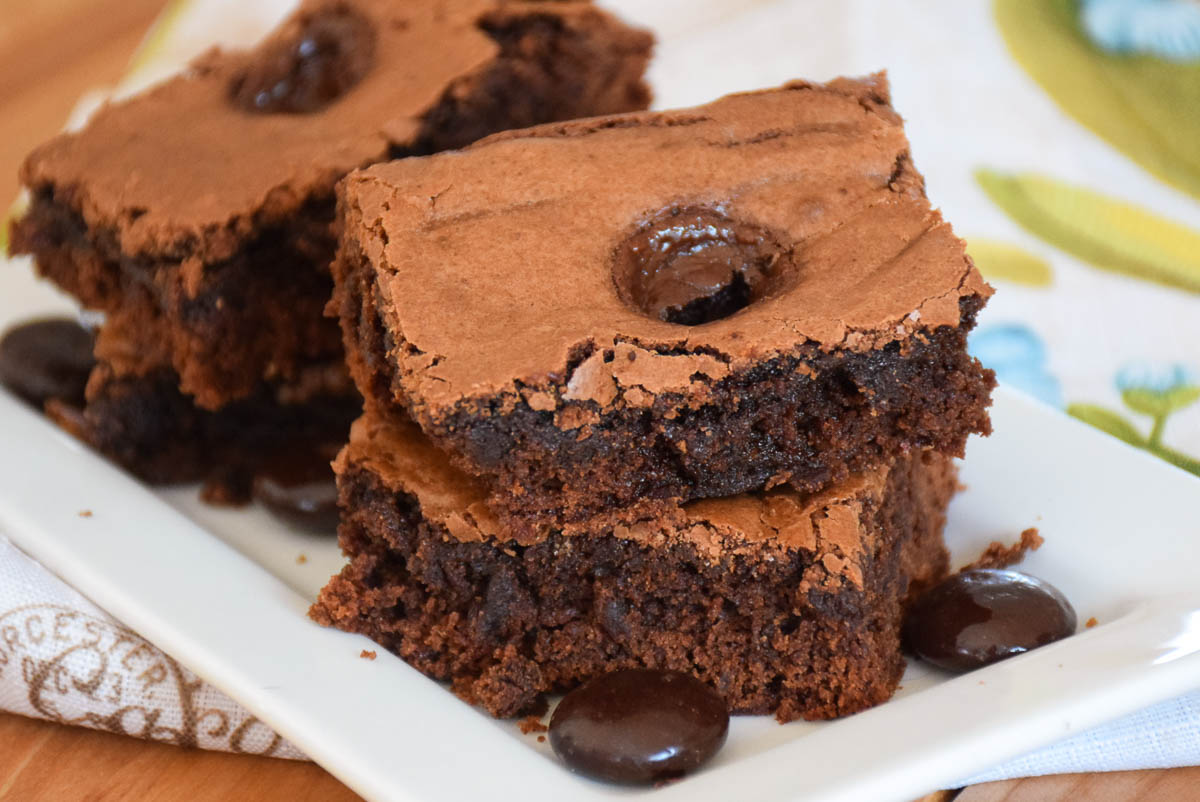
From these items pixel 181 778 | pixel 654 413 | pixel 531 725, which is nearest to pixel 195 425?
pixel 181 778

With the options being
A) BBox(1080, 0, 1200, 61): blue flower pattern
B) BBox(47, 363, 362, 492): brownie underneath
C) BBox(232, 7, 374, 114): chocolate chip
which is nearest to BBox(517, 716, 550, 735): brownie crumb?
BBox(47, 363, 362, 492): brownie underneath

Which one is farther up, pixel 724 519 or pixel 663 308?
pixel 663 308

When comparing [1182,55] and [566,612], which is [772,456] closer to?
[566,612]

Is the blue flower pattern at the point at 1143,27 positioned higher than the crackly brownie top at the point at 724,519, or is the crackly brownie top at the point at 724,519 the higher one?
the crackly brownie top at the point at 724,519

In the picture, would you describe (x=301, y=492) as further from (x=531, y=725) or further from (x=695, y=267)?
(x=695, y=267)

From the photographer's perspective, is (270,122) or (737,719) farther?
(270,122)

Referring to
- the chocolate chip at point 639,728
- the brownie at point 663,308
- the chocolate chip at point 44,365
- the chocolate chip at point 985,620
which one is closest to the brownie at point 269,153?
the chocolate chip at point 44,365

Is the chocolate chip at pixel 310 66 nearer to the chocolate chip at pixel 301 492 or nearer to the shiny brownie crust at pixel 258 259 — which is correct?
the shiny brownie crust at pixel 258 259

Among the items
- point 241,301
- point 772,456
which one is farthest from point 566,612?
point 241,301
